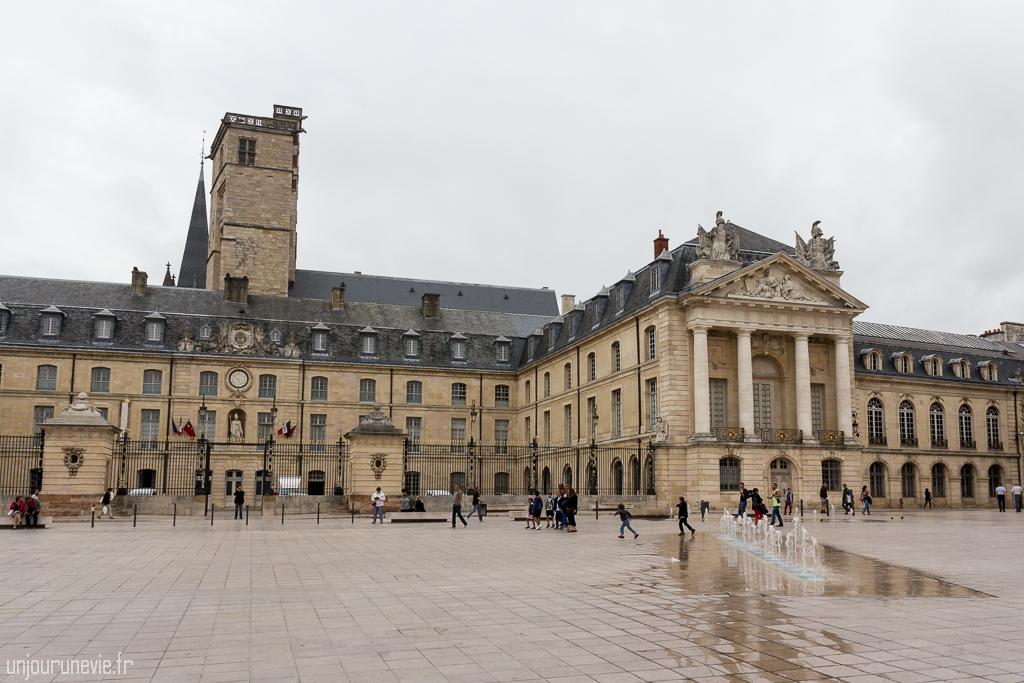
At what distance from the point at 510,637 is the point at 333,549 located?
33.9 ft

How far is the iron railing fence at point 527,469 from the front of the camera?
1556 inches

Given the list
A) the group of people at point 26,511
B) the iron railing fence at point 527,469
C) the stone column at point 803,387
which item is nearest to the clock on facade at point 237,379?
the iron railing fence at point 527,469

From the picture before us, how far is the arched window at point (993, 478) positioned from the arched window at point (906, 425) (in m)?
5.62

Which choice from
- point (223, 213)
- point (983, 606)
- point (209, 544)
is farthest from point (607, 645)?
point (223, 213)

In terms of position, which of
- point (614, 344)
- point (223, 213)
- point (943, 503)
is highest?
point (223, 213)

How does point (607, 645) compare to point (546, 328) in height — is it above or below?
below

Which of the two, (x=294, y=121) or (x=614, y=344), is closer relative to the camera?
(x=614, y=344)

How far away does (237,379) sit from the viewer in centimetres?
4903

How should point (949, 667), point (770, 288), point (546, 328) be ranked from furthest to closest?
1. point (546, 328)
2. point (770, 288)
3. point (949, 667)

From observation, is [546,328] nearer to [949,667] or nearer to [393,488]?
[393,488]

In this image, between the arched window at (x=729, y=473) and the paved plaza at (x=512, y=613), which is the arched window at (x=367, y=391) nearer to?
the arched window at (x=729, y=473)

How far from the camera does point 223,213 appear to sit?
198 feet

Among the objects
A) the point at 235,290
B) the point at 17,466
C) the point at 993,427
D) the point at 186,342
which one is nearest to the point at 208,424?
the point at 186,342

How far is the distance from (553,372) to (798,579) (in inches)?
1481
